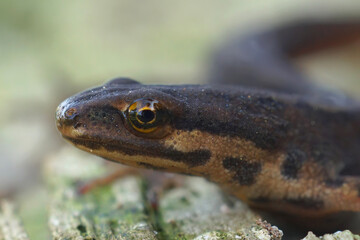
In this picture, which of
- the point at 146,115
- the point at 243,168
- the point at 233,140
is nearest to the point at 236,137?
the point at 233,140

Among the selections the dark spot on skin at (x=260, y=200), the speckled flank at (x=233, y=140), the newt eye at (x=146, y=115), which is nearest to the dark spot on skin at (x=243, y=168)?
the speckled flank at (x=233, y=140)

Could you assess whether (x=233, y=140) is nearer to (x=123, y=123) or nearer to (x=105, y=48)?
(x=123, y=123)

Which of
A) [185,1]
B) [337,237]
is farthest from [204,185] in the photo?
[185,1]

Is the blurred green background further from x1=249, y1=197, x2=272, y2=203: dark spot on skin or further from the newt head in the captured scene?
x1=249, y1=197, x2=272, y2=203: dark spot on skin

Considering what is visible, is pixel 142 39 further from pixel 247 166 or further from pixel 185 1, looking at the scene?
pixel 247 166

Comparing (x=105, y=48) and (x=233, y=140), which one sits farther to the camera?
(x=105, y=48)
